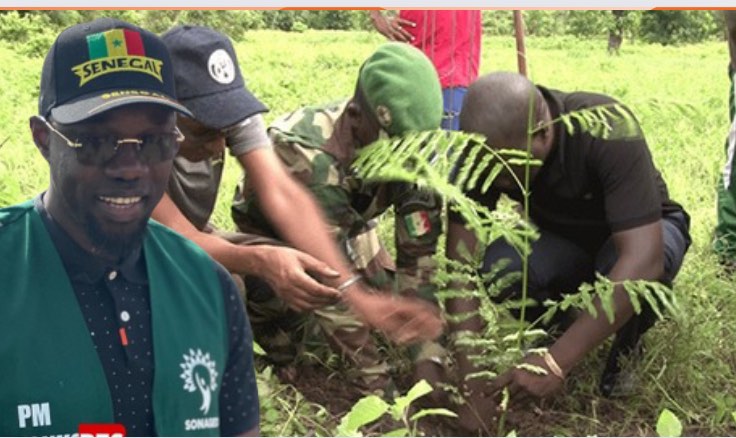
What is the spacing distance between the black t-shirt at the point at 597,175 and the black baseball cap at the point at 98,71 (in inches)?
70.6

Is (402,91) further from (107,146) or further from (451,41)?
(107,146)

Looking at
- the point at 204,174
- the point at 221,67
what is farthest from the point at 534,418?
the point at 221,67

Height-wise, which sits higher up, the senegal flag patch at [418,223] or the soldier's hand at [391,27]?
the soldier's hand at [391,27]

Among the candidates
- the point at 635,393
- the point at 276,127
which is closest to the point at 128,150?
the point at 276,127

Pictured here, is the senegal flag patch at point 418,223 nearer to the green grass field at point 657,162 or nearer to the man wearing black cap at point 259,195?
the man wearing black cap at point 259,195

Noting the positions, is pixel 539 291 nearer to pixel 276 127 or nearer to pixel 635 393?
pixel 635 393

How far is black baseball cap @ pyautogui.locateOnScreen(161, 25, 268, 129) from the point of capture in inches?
104

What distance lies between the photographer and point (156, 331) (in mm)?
1547

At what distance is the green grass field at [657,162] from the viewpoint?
3344 mm

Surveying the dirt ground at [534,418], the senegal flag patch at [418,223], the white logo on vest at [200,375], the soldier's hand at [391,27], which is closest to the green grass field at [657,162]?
the dirt ground at [534,418]

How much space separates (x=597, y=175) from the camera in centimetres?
324

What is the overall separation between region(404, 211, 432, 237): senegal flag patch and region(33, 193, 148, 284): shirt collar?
1.98 meters

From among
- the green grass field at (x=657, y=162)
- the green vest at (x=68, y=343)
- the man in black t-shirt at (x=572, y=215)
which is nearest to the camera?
the green vest at (x=68, y=343)

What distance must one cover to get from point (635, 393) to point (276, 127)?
1.33 metres
